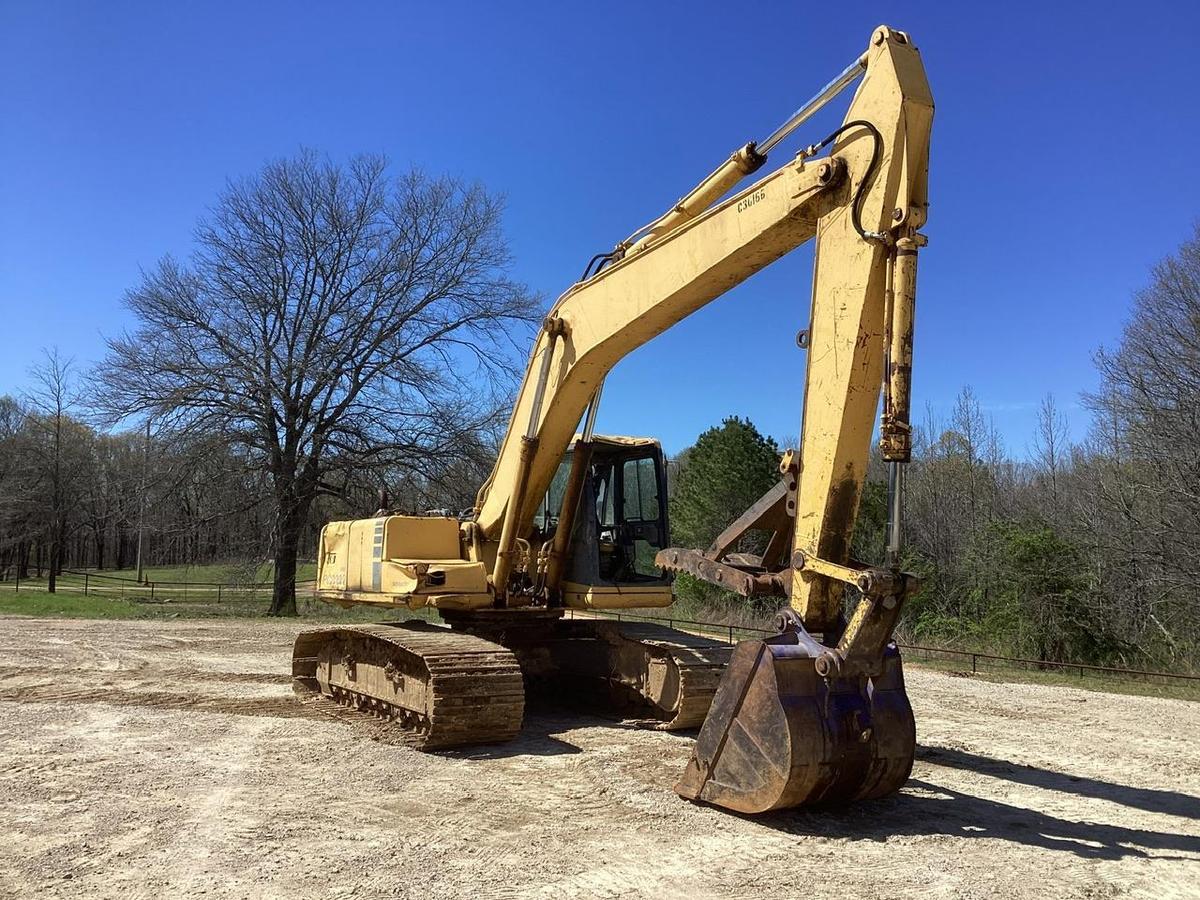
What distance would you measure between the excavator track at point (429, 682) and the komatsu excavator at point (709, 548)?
0.09 feet

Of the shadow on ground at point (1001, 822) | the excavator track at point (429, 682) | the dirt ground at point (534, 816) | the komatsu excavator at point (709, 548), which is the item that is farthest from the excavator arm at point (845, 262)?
the excavator track at point (429, 682)

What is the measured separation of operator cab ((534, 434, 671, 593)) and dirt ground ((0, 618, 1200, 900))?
1.51 meters

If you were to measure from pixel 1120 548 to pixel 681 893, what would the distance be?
1660cm

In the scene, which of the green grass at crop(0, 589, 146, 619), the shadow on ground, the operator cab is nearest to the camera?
the shadow on ground

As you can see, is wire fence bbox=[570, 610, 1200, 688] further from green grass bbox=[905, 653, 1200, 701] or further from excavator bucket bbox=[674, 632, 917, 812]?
excavator bucket bbox=[674, 632, 917, 812]

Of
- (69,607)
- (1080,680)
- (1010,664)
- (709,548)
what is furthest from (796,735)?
(69,607)

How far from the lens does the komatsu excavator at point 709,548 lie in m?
5.10

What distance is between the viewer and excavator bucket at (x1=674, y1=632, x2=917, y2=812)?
16.4ft

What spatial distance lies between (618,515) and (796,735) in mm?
4326

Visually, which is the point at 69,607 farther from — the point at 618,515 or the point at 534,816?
the point at 534,816

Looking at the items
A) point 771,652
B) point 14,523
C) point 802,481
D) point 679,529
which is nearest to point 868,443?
point 802,481

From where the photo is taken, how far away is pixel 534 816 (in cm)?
557

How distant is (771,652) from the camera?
204 inches

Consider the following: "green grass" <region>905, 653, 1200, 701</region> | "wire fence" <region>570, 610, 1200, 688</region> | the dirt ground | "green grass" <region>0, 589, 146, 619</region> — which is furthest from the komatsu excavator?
"green grass" <region>0, 589, 146, 619</region>
